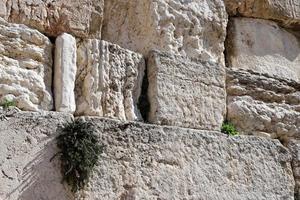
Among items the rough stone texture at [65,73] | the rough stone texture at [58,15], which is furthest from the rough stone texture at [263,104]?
the rough stone texture at [65,73]

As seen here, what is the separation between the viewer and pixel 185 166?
3605 millimetres

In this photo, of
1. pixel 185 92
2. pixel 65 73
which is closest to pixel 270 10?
pixel 185 92

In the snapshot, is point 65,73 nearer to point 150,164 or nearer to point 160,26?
point 150,164

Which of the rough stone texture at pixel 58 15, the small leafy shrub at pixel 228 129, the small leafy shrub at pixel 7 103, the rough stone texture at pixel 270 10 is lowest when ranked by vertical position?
the small leafy shrub at pixel 228 129

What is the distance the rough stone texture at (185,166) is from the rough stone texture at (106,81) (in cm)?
15

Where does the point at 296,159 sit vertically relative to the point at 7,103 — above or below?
below

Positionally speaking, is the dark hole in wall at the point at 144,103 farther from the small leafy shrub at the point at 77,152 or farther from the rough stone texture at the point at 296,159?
the rough stone texture at the point at 296,159

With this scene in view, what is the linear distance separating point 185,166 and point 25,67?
3.49 ft

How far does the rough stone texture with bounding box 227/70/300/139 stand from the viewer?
4215mm

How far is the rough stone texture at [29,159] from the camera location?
3.04 m

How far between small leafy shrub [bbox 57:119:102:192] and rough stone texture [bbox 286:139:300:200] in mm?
1557

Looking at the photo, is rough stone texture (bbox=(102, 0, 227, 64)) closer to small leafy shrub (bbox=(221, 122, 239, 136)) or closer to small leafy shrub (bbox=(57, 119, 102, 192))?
small leafy shrub (bbox=(221, 122, 239, 136))

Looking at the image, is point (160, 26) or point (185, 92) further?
point (160, 26)

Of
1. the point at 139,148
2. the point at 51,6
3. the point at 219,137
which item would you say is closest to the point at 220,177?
the point at 219,137
